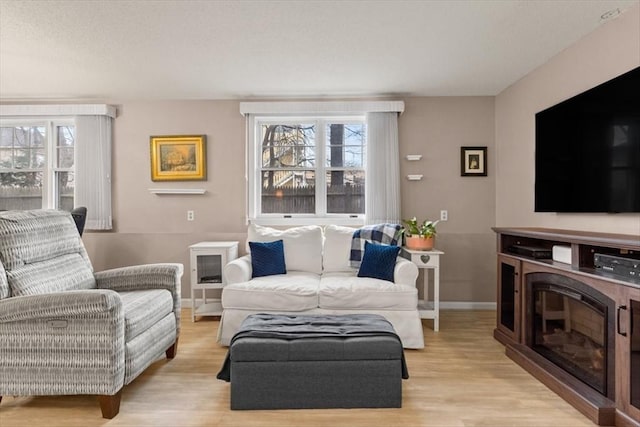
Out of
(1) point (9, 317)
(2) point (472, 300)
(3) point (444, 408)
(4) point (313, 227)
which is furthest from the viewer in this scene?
(2) point (472, 300)

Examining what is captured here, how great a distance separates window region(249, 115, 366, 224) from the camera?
13.2 feet

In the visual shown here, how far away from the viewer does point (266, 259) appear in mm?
3254

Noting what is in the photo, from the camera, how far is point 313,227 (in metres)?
3.61

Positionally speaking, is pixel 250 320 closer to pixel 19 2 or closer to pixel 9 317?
pixel 9 317

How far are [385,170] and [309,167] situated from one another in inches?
33.8

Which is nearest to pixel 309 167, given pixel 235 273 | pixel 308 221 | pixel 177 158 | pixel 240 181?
pixel 308 221

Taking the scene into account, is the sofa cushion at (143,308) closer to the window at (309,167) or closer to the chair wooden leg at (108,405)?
the chair wooden leg at (108,405)

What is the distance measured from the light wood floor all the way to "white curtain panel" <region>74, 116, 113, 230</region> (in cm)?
219

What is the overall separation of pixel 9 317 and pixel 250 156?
8.44 feet

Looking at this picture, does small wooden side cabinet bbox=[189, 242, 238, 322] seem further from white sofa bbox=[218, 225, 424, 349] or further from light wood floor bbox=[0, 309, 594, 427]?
light wood floor bbox=[0, 309, 594, 427]

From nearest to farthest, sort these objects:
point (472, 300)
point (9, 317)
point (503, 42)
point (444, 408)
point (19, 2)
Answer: point (9, 317) < point (444, 408) < point (19, 2) < point (503, 42) < point (472, 300)

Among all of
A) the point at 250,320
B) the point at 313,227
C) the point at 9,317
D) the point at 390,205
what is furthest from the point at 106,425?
the point at 390,205

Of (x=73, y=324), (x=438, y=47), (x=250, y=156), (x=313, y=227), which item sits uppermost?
(x=438, y=47)

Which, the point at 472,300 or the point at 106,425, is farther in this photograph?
the point at 472,300
